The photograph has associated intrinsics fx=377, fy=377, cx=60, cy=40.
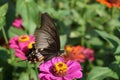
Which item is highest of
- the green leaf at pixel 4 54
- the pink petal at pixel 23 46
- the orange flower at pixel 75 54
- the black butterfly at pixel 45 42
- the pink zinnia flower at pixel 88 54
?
the black butterfly at pixel 45 42

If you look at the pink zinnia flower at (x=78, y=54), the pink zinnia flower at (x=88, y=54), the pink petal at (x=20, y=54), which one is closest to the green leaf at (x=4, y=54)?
the pink petal at (x=20, y=54)

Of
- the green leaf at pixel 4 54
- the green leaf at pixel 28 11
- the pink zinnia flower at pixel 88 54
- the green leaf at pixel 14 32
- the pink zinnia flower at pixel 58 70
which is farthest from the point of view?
the pink zinnia flower at pixel 88 54

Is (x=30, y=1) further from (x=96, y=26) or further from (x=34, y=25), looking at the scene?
(x=96, y=26)

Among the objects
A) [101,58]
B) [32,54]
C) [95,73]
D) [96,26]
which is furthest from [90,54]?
[32,54]

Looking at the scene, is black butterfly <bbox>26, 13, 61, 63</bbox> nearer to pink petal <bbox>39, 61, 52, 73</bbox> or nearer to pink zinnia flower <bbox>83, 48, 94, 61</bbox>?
pink petal <bbox>39, 61, 52, 73</bbox>

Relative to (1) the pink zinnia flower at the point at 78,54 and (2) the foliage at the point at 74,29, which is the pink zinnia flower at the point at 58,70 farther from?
(1) the pink zinnia flower at the point at 78,54

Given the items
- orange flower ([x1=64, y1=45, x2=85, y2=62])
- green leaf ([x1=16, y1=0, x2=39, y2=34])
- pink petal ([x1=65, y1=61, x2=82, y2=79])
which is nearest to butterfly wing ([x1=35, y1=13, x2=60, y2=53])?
pink petal ([x1=65, y1=61, x2=82, y2=79])

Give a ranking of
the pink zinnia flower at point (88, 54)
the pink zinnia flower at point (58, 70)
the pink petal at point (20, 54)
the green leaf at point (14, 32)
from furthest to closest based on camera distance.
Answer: the pink zinnia flower at point (88, 54) → the green leaf at point (14, 32) → the pink petal at point (20, 54) → the pink zinnia flower at point (58, 70)

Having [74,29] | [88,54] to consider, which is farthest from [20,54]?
[74,29]
